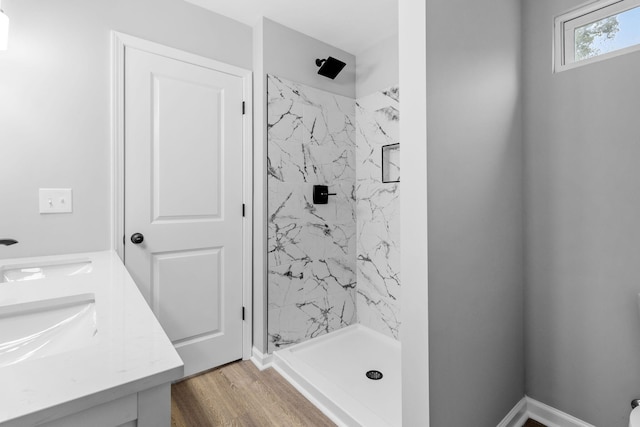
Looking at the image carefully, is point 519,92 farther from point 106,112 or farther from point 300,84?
point 106,112

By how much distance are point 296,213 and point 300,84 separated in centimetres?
102

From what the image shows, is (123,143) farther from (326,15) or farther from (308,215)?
(326,15)

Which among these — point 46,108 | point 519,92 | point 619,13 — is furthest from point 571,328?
point 46,108

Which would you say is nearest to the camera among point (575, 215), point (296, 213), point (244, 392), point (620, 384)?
point (620, 384)

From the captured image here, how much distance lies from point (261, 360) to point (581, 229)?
83.2 inches

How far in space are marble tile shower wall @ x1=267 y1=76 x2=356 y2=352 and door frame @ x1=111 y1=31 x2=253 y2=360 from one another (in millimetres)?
160

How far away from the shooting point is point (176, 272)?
6.86 feet

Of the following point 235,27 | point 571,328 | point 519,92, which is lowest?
point 571,328

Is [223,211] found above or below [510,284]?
above

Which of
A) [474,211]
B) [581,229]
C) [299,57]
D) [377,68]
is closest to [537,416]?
[581,229]

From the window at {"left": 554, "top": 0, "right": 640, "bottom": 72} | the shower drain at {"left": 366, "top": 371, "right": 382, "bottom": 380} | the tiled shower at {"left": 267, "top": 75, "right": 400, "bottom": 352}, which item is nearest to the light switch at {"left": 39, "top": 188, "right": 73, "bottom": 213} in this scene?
the tiled shower at {"left": 267, "top": 75, "right": 400, "bottom": 352}

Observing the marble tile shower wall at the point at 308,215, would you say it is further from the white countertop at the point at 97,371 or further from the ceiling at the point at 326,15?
the white countertop at the point at 97,371

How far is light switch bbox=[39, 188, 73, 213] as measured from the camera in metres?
1.66

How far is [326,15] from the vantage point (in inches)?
90.0
